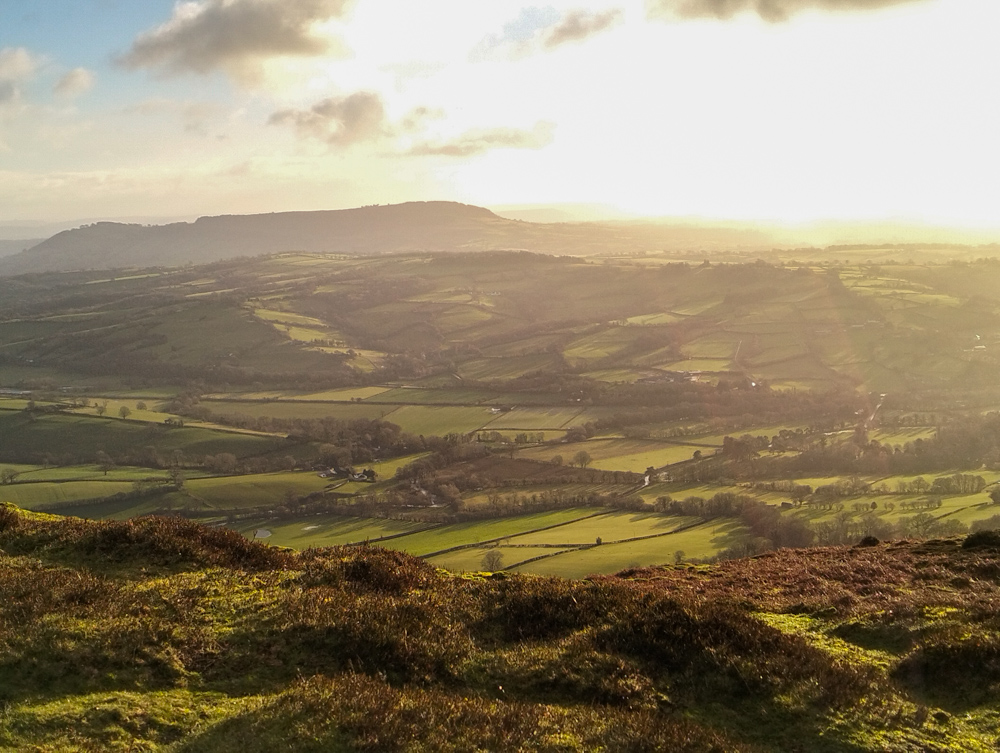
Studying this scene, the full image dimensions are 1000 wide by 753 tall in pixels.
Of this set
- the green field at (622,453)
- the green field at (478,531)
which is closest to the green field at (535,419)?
the green field at (622,453)

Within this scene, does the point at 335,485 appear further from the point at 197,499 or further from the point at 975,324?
the point at 975,324

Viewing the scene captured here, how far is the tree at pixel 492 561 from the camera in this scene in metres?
45.1

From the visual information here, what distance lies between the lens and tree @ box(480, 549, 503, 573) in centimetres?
4512

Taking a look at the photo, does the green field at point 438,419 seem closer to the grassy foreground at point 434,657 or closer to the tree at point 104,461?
the tree at point 104,461

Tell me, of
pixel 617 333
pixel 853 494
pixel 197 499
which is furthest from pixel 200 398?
pixel 853 494

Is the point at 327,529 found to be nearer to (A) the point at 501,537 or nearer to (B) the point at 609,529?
(A) the point at 501,537

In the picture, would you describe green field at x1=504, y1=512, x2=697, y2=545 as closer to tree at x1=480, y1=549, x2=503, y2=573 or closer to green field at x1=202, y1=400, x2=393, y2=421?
tree at x1=480, y1=549, x2=503, y2=573

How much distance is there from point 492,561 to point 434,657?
34203mm

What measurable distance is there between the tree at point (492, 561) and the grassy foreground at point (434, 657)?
28900 millimetres

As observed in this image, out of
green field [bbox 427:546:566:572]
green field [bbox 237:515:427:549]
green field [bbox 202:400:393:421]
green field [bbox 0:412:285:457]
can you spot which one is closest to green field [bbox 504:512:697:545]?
green field [bbox 427:546:566:572]

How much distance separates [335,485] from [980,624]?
6403 cm

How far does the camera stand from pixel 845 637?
1438 cm

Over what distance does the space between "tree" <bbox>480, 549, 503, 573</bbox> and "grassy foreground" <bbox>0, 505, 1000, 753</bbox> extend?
28.9 m

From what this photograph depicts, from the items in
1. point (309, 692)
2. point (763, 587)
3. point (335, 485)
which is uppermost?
point (309, 692)
